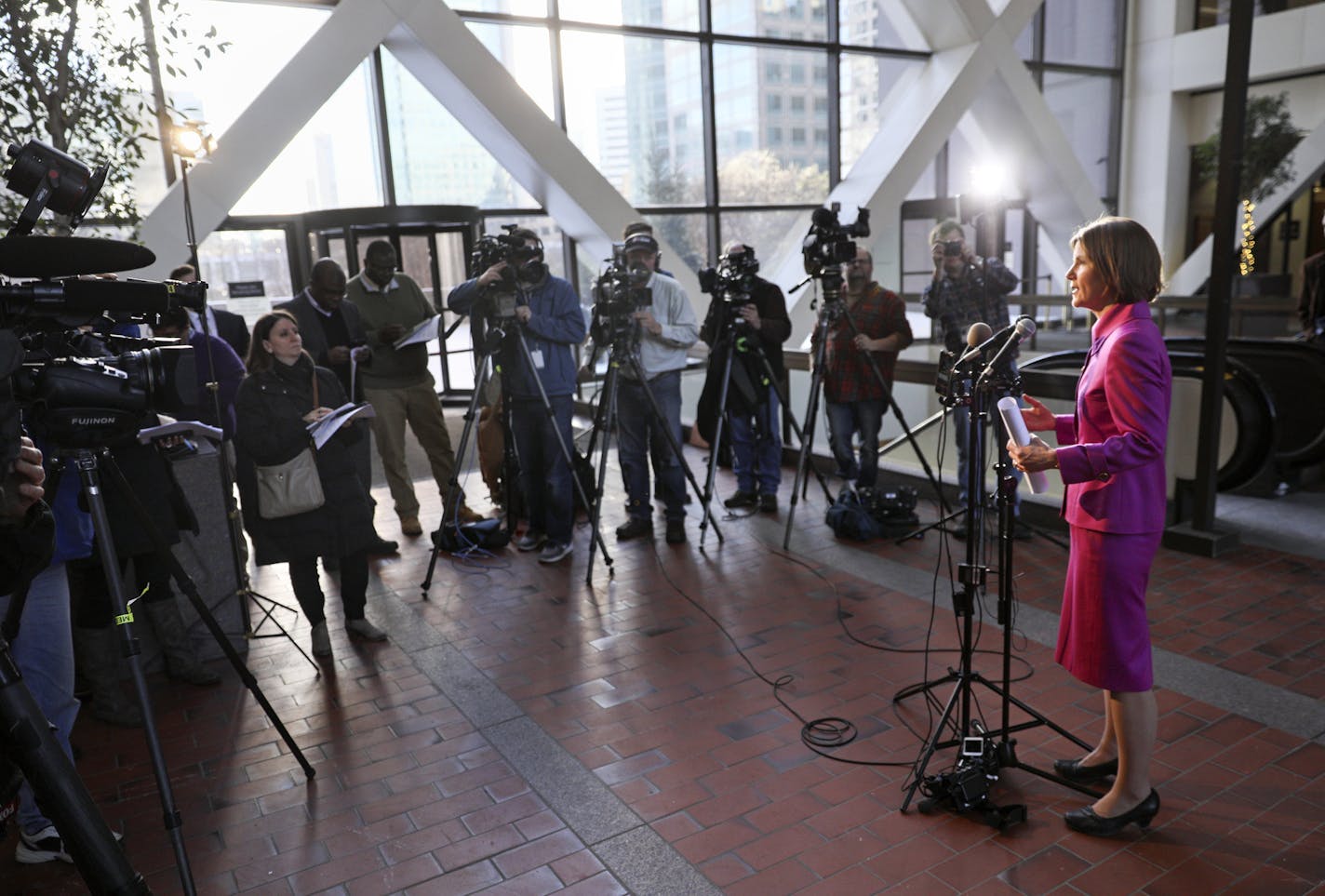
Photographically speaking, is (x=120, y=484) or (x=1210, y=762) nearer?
(x=120, y=484)

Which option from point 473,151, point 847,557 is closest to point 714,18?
point 473,151

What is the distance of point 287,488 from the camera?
13.8ft

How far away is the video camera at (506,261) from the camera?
17.6 ft

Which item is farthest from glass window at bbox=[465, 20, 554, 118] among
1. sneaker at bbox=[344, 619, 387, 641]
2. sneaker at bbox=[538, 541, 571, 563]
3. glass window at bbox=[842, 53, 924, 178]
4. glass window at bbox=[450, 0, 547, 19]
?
sneaker at bbox=[344, 619, 387, 641]

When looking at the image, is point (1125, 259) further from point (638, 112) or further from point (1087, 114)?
point (1087, 114)

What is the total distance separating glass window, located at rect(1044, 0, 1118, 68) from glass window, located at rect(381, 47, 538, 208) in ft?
31.0

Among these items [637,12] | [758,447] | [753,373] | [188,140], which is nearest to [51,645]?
[188,140]

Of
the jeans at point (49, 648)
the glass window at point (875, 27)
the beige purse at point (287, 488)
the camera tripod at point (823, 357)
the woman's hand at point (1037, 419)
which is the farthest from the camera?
the glass window at point (875, 27)

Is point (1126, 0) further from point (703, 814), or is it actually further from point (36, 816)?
point (36, 816)

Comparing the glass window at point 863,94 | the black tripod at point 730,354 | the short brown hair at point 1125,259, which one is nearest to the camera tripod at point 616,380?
the black tripod at point 730,354

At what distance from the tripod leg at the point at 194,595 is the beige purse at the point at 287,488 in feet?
3.38

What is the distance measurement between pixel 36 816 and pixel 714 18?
40.9 ft

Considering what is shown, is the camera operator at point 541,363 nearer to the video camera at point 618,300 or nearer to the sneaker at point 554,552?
Answer: the sneaker at point 554,552

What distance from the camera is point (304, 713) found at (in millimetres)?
3990
